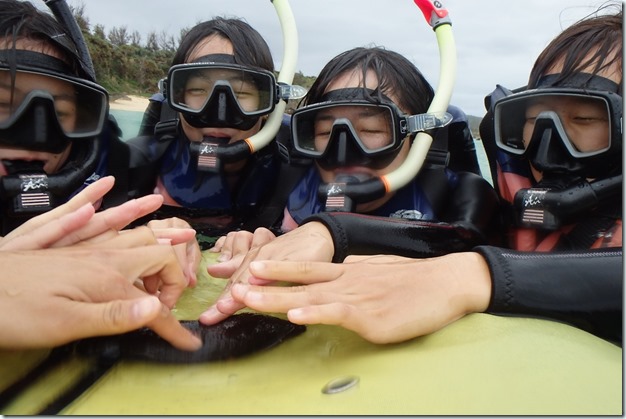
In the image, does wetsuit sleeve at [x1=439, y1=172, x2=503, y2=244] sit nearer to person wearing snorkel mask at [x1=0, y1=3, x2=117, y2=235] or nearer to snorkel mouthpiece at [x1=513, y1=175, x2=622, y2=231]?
snorkel mouthpiece at [x1=513, y1=175, x2=622, y2=231]

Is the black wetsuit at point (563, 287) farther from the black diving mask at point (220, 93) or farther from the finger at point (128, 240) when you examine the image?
the black diving mask at point (220, 93)

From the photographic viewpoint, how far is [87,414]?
76 cm

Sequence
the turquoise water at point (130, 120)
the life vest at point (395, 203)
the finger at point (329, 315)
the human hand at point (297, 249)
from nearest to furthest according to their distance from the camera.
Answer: the finger at point (329, 315) < the human hand at point (297, 249) < the life vest at point (395, 203) < the turquoise water at point (130, 120)

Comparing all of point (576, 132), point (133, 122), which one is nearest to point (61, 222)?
point (576, 132)

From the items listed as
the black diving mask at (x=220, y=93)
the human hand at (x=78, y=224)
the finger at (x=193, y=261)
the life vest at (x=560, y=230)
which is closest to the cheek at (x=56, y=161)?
the black diving mask at (x=220, y=93)

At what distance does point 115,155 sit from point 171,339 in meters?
1.42

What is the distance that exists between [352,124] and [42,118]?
3.72 ft

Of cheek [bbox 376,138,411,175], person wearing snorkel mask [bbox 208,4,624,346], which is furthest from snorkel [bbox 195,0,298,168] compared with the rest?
person wearing snorkel mask [bbox 208,4,624,346]

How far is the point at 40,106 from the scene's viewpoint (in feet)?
5.60

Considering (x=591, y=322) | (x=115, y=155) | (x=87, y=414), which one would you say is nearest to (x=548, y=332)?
(x=591, y=322)

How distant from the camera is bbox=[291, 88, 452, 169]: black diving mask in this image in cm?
191

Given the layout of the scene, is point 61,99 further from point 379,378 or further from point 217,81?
point 379,378

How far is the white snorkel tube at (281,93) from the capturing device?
2.10 meters

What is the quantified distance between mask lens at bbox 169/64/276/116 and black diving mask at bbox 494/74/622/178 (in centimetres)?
109
